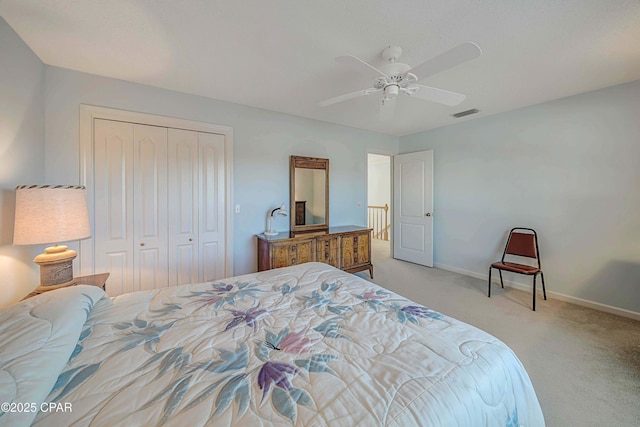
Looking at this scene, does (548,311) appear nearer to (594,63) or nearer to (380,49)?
(594,63)

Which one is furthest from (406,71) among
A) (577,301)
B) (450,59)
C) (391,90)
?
(577,301)

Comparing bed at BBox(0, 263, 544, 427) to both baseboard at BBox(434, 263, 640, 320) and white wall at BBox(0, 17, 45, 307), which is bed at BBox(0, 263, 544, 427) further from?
baseboard at BBox(434, 263, 640, 320)

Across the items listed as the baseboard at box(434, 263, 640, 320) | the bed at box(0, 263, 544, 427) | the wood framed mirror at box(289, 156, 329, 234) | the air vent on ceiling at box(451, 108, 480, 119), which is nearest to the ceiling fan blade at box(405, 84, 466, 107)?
the bed at box(0, 263, 544, 427)

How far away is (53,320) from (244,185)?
2.37 metres

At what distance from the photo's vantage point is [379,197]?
320 inches

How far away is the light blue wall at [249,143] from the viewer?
224 cm

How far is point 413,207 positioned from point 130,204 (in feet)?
13.9

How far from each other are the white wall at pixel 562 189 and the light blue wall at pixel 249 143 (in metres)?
1.61

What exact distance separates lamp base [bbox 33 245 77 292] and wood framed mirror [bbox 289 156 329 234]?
7.26 ft

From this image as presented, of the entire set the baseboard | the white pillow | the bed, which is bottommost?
the baseboard

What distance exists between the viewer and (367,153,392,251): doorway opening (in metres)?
7.16

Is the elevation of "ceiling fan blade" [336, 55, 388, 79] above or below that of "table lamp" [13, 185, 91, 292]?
above

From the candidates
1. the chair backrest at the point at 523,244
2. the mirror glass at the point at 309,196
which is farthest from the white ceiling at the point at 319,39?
the chair backrest at the point at 523,244

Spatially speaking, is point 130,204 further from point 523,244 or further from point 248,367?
point 523,244
